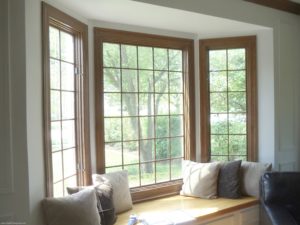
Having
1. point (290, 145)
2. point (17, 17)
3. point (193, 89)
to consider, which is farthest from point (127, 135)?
point (290, 145)

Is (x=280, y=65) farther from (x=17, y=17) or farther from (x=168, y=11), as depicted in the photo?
(x=17, y=17)

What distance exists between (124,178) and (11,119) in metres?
1.41

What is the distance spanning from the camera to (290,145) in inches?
154

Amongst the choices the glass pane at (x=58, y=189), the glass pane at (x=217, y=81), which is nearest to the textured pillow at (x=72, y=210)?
the glass pane at (x=58, y=189)

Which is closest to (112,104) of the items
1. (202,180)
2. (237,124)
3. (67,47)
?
(67,47)

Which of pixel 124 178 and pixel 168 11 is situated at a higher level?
pixel 168 11

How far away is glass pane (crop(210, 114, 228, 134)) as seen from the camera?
399 centimetres

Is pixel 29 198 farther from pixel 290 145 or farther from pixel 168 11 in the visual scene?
pixel 290 145

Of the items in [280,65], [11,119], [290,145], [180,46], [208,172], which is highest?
[180,46]

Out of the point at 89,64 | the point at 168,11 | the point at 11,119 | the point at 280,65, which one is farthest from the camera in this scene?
the point at 280,65

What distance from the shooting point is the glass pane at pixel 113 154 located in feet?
11.2

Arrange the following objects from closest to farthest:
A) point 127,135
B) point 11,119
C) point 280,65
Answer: point 11,119
point 127,135
point 280,65

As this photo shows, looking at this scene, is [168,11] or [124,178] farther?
[124,178]

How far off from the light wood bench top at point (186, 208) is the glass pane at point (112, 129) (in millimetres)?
743
